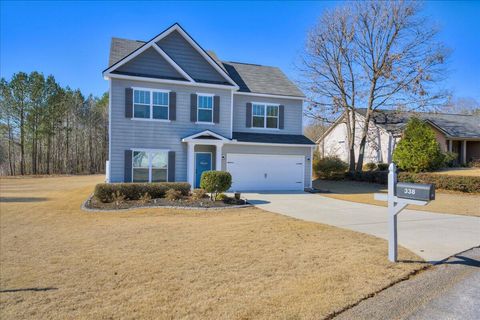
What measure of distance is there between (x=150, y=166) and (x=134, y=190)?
300 centimetres

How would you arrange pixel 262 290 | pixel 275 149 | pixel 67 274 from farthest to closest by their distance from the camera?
pixel 275 149 < pixel 67 274 < pixel 262 290

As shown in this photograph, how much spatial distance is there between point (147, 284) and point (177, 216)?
6.00 meters

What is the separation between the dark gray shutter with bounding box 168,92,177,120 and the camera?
56.2 feet

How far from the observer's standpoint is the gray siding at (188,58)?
17.6m

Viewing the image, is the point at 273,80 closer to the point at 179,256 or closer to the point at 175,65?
the point at 175,65

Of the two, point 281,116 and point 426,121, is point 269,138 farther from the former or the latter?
point 426,121

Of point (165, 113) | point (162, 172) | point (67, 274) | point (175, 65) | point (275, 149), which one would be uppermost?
point (175, 65)

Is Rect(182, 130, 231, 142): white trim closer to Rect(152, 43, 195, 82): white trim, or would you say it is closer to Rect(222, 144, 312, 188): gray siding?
Rect(222, 144, 312, 188): gray siding

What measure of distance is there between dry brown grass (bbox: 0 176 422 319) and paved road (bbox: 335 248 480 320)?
8.9 inches

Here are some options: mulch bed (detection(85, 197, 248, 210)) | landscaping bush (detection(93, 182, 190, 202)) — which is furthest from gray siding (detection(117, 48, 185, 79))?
mulch bed (detection(85, 197, 248, 210))

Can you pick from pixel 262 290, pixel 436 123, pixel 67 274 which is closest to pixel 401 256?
pixel 262 290

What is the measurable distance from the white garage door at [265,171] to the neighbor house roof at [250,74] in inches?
161

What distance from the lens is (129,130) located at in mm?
16391

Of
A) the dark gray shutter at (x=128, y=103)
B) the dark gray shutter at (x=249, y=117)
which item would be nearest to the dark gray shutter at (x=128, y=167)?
the dark gray shutter at (x=128, y=103)
